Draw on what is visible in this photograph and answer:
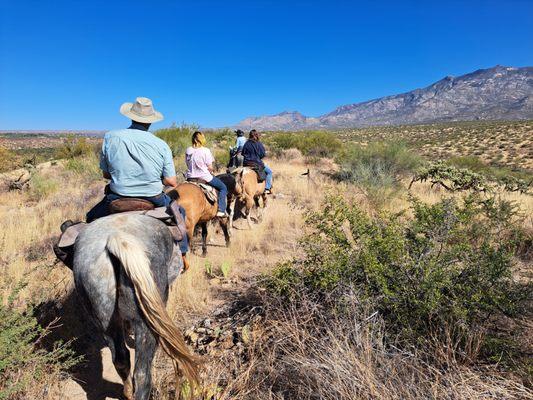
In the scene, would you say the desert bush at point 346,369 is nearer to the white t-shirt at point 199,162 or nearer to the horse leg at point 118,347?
the horse leg at point 118,347

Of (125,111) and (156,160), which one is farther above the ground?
(125,111)

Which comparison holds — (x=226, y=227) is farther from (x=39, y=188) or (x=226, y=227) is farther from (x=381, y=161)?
(x=381, y=161)

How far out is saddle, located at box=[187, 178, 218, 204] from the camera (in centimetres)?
581

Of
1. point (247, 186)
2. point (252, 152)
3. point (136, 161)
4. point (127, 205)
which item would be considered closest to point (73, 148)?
point (252, 152)

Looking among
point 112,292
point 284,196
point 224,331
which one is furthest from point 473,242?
point 284,196

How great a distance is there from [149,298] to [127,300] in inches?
8.8

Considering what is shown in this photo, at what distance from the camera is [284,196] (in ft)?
35.8

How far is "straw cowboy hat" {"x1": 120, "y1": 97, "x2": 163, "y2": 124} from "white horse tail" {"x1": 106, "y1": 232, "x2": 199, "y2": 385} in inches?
65.6

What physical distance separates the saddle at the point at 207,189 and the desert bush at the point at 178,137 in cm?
1098

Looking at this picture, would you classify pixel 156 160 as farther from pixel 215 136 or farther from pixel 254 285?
pixel 215 136

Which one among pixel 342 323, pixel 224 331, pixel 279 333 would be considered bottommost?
pixel 224 331

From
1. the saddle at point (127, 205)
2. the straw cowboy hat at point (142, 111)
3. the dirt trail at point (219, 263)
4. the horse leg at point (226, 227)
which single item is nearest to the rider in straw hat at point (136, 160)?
the straw cowboy hat at point (142, 111)

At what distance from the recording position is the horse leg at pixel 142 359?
89.6 inches

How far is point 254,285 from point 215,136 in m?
23.5
